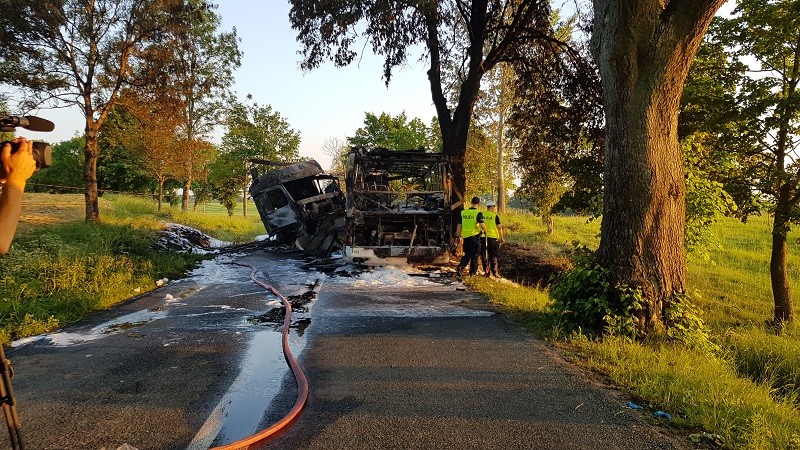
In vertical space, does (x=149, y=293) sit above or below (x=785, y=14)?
below

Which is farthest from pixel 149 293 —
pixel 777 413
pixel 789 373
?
pixel 789 373

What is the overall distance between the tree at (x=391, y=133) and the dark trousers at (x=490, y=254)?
27.9 metres

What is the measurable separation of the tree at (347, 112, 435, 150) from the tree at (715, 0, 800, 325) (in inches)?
1112

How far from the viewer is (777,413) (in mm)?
3463

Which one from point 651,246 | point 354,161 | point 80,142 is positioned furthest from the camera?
point 80,142

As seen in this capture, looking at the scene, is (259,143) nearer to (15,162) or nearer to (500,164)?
(500,164)

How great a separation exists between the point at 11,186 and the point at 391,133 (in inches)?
1491

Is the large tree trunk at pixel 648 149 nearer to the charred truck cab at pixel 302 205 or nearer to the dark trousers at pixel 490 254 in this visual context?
the dark trousers at pixel 490 254

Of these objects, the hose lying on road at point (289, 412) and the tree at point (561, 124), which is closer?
the hose lying on road at point (289, 412)

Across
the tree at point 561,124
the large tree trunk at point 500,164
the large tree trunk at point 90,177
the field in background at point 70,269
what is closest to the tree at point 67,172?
the field in background at point 70,269

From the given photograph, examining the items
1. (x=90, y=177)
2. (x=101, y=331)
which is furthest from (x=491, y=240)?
(x=90, y=177)

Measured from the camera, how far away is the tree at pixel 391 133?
38344 millimetres

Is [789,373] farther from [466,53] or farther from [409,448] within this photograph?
[466,53]

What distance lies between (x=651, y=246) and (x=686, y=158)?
556cm
